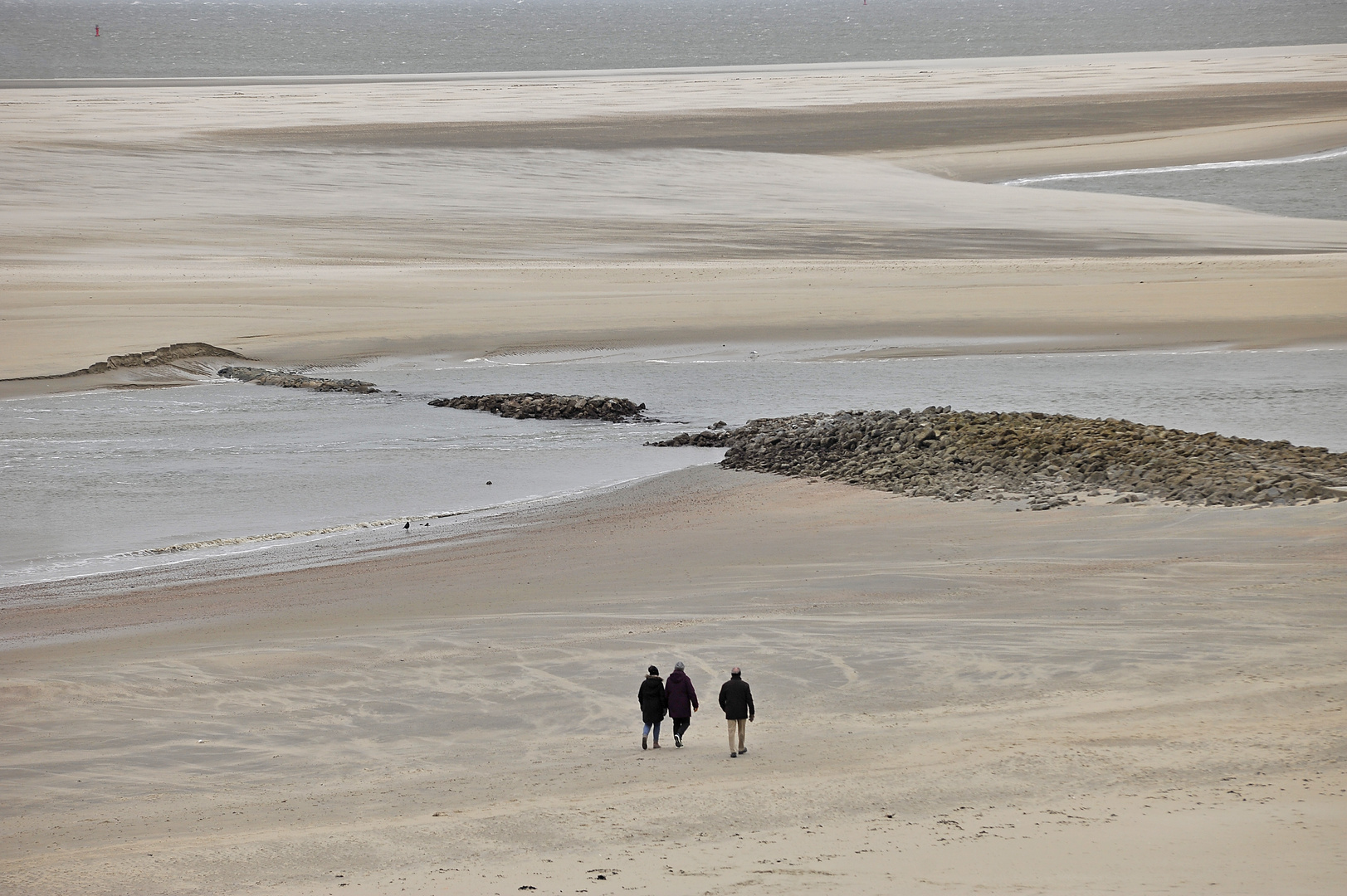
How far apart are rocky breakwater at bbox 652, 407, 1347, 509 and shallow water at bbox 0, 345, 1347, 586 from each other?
199 cm

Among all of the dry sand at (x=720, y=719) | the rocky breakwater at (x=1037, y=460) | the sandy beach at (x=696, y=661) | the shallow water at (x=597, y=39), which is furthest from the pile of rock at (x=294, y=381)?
the shallow water at (x=597, y=39)

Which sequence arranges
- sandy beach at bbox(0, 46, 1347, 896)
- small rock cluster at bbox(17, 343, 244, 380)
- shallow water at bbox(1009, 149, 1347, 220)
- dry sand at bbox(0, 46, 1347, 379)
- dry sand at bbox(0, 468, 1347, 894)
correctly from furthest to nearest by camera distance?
shallow water at bbox(1009, 149, 1347, 220) → dry sand at bbox(0, 46, 1347, 379) → small rock cluster at bbox(17, 343, 244, 380) → sandy beach at bbox(0, 46, 1347, 896) → dry sand at bbox(0, 468, 1347, 894)

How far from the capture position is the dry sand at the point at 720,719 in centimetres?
793

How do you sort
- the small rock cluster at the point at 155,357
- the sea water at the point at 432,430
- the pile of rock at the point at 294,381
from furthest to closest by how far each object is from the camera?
the small rock cluster at the point at 155,357
the pile of rock at the point at 294,381
the sea water at the point at 432,430

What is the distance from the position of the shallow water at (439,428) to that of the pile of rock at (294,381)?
1.08ft

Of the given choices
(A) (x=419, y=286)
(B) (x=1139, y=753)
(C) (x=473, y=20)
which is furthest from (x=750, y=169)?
(C) (x=473, y=20)

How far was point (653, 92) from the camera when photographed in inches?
2650

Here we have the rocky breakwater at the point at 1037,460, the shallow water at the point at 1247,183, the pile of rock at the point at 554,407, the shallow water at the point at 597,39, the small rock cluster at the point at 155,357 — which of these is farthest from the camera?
the shallow water at the point at 597,39

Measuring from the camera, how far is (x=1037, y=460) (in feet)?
55.6

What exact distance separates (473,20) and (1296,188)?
502 ft

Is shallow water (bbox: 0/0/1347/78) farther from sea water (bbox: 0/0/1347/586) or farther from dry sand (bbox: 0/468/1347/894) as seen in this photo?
dry sand (bbox: 0/468/1347/894)

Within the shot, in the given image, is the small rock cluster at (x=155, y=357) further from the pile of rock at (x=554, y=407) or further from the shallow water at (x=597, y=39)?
the shallow water at (x=597, y=39)

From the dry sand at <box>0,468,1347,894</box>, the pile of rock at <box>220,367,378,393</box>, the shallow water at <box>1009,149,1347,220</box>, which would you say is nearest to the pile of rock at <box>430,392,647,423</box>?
the pile of rock at <box>220,367,378,393</box>

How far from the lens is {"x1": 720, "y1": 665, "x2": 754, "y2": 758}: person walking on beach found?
9531mm
